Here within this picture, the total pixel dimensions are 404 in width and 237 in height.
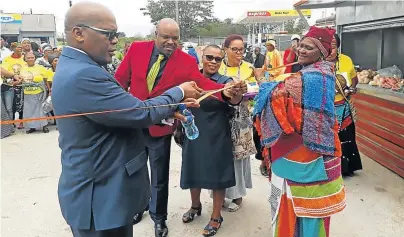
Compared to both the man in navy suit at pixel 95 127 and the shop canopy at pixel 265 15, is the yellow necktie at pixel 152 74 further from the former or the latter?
the shop canopy at pixel 265 15

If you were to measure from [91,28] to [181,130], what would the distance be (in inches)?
69.0

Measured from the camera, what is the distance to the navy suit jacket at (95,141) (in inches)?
61.2

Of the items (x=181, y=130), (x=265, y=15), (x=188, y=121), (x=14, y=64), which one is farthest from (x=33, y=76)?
(x=265, y=15)

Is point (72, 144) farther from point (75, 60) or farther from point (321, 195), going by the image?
point (321, 195)

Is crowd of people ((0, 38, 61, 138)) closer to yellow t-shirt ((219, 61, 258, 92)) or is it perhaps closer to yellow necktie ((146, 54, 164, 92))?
yellow t-shirt ((219, 61, 258, 92))

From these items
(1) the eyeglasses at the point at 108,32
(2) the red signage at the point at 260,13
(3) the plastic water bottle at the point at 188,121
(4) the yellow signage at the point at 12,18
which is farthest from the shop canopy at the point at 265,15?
(1) the eyeglasses at the point at 108,32

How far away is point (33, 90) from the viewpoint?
23.9ft

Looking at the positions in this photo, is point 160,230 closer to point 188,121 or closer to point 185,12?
point 188,121

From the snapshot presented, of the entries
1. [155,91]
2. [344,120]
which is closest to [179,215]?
[155,91]

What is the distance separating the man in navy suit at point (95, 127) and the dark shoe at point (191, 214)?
1.69 m

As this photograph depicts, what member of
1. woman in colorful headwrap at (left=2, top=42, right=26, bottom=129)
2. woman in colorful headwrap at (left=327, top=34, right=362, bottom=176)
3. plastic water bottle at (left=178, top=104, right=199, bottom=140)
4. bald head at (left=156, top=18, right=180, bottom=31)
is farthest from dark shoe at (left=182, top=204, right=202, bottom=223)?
woman in colorful headwrap at (left=2, top=42, right=26, bottom=129)

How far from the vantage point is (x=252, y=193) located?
400 centimetres

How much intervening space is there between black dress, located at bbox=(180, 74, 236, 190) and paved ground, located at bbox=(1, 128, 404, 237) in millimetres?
502

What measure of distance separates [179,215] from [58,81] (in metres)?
2.27
